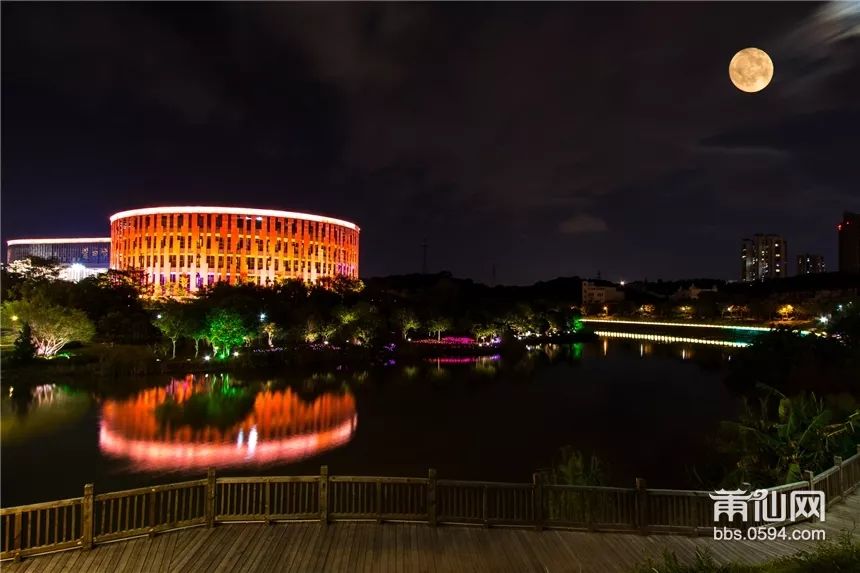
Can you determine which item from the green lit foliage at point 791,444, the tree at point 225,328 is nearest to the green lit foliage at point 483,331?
the tree at point 225,328

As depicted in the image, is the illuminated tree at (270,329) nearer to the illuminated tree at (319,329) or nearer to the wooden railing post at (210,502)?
the illuminated tree at (319,329)

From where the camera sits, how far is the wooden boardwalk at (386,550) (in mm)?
7902

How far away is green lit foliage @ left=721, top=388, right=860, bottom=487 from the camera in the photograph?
39.9 ft

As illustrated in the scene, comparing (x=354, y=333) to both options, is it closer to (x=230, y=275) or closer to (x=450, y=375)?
(x=450, y=375)

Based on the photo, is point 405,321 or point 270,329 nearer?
point 270,329

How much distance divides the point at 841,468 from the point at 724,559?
3950mm

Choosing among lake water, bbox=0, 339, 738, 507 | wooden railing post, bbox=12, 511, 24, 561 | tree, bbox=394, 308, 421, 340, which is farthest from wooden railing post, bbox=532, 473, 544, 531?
tree, bbox=394, 308, 421, 340

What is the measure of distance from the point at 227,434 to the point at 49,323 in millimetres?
20312

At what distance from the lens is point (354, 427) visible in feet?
85.4

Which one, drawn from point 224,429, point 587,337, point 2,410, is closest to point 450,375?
point 224,429

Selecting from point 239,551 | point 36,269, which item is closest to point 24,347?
point 36,269

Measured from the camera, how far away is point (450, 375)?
4297 centimetres

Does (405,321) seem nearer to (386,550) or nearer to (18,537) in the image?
(386,550)

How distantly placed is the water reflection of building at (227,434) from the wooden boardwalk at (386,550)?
12.4 metres
